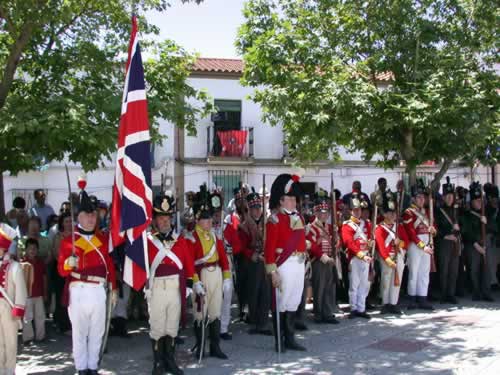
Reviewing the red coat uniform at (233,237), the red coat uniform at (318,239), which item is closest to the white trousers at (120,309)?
the red coat uniform at (233,237)

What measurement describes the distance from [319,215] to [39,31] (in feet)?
16.6

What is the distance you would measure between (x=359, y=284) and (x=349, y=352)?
2121 mm

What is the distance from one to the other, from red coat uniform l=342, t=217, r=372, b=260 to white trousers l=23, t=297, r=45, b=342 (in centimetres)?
464

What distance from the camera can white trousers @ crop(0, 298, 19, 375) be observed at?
5977mm

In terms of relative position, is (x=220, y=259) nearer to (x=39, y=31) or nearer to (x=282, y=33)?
(x=39, y=31)

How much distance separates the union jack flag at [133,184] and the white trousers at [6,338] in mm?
1216

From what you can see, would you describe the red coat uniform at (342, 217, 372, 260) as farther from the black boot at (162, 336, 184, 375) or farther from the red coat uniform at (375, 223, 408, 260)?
the black boot at (162, 336, 184, 375)

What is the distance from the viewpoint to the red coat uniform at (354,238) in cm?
917

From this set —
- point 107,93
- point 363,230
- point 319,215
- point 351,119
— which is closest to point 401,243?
point 363,230

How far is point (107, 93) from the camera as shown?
8.31 meters

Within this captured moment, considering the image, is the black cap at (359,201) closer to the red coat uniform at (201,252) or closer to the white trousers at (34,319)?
the red coat uniform at (201,252)

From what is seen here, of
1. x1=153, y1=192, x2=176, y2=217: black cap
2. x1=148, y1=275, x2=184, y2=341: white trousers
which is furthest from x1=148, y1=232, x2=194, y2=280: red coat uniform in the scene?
x1=153, y1=192, x2=176, y2=217: black cap

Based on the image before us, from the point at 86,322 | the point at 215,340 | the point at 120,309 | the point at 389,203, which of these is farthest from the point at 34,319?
the point at 389,203

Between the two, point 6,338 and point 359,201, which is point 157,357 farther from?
point 359,201
